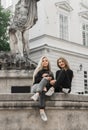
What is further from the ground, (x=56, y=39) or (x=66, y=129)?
(x=56, y=39)

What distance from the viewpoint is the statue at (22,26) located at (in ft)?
40.5

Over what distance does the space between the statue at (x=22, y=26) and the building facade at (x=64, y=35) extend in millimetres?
18222

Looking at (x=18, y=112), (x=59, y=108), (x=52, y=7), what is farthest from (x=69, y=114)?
(x=52, y=7)

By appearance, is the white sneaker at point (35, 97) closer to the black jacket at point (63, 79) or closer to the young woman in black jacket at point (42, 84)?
the young woman in black jacket at point (42, 84)

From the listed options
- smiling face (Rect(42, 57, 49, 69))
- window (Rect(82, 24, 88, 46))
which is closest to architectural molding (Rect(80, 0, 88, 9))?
window (Rect(82, 24, 88, 46))

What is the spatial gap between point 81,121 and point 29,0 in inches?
239

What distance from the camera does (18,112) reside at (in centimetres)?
784

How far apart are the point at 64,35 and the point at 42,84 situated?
86.6 ft

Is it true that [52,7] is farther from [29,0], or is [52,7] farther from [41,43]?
[29,0]

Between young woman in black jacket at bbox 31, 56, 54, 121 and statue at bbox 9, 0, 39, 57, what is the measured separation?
361 centimetres

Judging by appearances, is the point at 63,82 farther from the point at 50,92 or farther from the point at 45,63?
the point at 45,63

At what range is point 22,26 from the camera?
40.7 ft

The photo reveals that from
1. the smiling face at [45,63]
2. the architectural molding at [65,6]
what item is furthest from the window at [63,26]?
the smiling face at [45,63]

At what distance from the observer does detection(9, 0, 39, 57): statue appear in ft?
40.5
